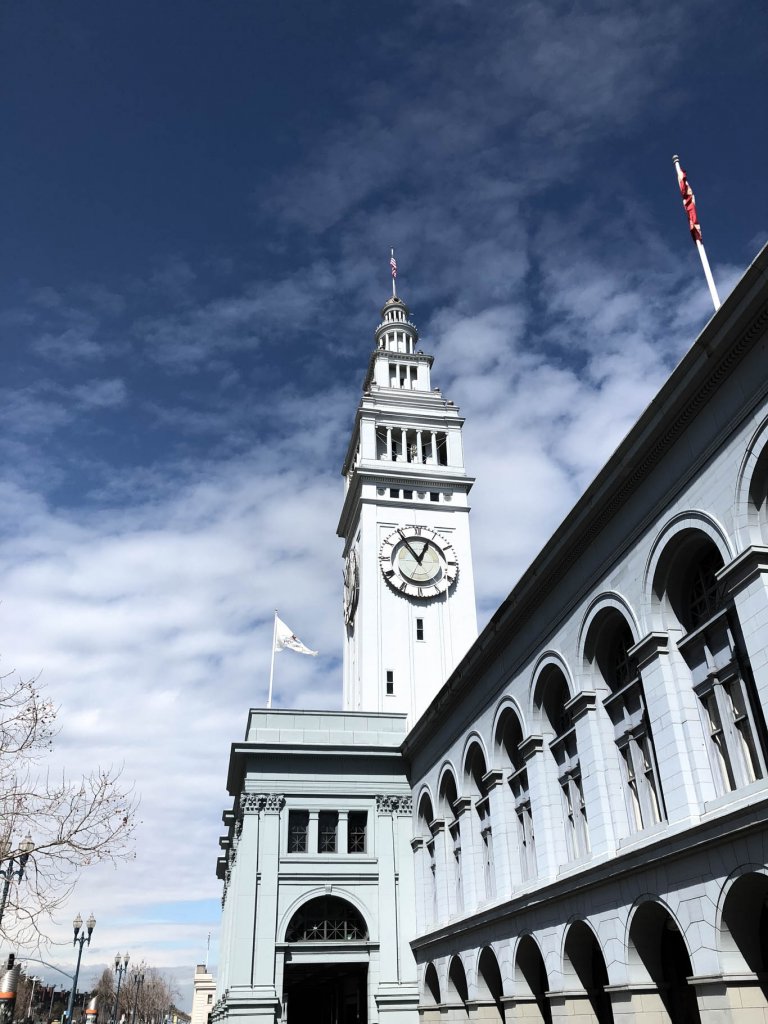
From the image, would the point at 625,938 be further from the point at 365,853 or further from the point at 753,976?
the point at 365,853

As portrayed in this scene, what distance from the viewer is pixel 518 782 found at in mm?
32812

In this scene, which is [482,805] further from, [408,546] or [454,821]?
[408,546]

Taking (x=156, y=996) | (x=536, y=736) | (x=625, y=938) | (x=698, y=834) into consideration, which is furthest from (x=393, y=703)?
(x=156, y=996)

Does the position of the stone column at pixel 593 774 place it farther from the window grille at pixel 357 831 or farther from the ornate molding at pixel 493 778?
the window grille at pixel 357 831

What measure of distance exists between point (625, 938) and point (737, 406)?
46.1 ft

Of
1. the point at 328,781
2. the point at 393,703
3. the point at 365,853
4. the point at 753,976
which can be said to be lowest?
the point at 753,976

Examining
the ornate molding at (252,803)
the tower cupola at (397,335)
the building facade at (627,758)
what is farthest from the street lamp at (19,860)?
the tower cupola at (397,335)

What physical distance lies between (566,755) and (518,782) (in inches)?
177

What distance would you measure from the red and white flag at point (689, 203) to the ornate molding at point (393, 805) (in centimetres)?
3322

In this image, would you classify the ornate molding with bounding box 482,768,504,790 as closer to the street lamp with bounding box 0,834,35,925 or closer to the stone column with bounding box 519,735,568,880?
the stone column with bounding box 519,735,568,880

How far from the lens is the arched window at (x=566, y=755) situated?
27.6 metres

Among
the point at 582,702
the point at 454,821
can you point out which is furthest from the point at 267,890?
the point at 582,702

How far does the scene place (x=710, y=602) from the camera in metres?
22.2

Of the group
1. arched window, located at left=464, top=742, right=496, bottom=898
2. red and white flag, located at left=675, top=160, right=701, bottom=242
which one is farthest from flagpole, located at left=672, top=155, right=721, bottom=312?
arched window, located at left=464, top=742, right=496, bottom=898
